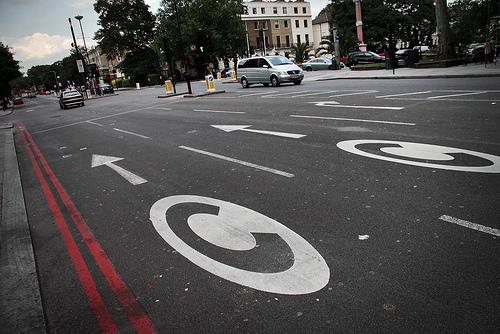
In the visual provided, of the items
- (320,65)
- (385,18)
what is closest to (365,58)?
(320,65)

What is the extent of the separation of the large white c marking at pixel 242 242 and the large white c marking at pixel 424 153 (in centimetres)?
256

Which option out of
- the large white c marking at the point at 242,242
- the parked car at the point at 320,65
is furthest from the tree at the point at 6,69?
the large white c marking at the point at 242,242

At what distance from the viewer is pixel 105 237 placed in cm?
403

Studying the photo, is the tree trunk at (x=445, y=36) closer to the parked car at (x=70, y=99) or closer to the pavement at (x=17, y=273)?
the pavement at (x=17, y=273)

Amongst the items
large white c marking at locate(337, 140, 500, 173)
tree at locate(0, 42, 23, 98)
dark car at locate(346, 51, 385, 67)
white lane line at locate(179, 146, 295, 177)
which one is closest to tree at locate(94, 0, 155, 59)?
tree at locate(0, 42, 23, 98)

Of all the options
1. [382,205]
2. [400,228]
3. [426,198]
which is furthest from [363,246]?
[426,198]

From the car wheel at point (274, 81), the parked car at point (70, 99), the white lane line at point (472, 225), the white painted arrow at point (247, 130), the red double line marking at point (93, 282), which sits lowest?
the red double line marking at point (93, 282)

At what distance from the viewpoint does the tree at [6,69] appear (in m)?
45.6

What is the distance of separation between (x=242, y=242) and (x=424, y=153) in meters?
3.54

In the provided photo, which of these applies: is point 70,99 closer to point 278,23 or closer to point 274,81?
point 274,81

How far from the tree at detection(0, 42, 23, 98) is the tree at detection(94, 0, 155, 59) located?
2182cm

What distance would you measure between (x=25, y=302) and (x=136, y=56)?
244 feet

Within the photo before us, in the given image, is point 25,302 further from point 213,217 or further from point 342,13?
point 342,13

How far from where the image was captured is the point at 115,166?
7.10m
